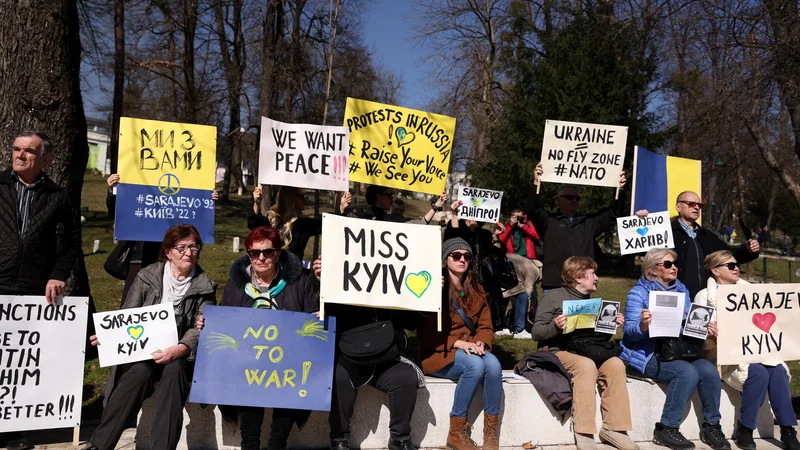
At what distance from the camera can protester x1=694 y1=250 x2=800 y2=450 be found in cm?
515

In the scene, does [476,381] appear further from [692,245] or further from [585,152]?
[585,152]

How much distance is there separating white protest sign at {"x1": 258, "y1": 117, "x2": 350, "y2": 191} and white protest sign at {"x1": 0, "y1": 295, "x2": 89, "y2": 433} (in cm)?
186

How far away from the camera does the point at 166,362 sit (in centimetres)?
437

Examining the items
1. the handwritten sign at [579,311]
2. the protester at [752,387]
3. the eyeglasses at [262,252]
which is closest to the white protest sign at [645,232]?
the protester at [752,387]

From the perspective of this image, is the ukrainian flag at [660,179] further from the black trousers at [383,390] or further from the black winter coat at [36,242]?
the black winter coat at [36,242]

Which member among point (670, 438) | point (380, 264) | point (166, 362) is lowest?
point (670, 438)

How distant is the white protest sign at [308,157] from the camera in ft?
18.3

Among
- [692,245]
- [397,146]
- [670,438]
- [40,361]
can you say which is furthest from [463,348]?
[40,361]

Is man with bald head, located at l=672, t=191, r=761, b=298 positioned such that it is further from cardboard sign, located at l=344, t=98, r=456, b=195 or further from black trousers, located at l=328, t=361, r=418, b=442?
black trousers, located at l=328, t=361, r=418, b=442

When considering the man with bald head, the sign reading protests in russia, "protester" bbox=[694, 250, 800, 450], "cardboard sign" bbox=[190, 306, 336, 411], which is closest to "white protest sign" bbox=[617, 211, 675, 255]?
the man with bald head

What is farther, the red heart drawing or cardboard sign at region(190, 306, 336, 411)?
the red heart drawing

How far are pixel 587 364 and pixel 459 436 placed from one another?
111 centimetres

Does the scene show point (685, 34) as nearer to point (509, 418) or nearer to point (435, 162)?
point (435, 162)

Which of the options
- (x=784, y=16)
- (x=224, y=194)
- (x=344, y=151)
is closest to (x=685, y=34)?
(x=784, y=16)
